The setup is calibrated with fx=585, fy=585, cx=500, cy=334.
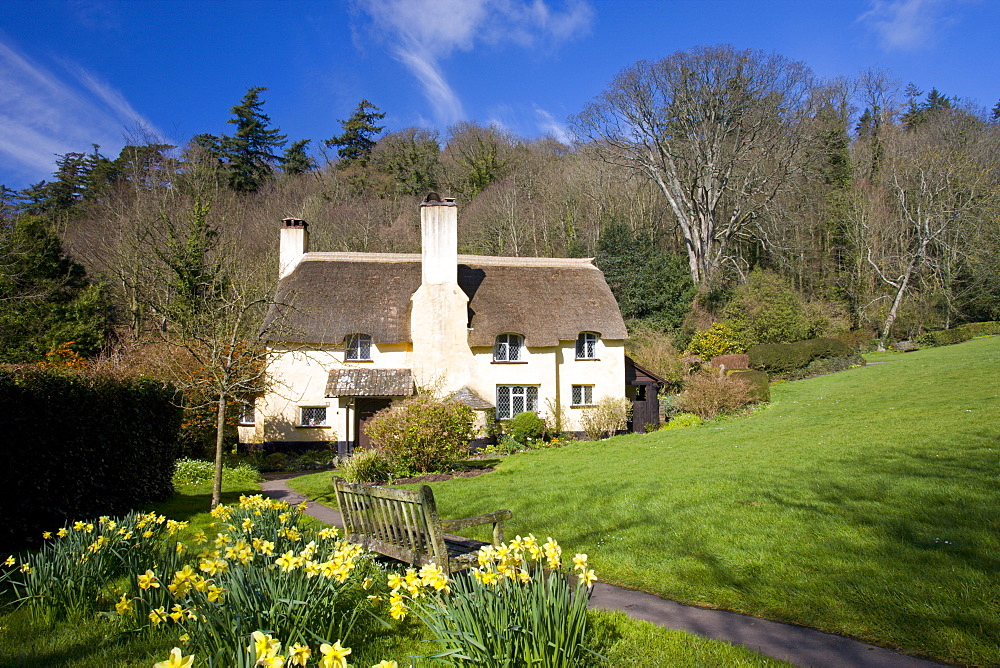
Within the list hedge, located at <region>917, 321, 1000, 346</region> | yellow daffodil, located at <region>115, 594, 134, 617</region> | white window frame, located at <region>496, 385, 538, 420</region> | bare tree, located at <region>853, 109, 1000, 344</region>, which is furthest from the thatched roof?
bare tree, located at <region>853, 109, 1000, 344</region>

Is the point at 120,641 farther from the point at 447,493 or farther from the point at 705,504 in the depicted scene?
the point at 447,493

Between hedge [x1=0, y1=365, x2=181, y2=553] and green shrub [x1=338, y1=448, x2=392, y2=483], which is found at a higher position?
hedge [x1=0, y1=365, x2=181, y2=553]

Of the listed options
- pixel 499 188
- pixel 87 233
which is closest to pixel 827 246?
pixel 499 188

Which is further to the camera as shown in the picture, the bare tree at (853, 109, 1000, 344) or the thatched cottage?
the bare tree at (853, 109, 1000, 344)

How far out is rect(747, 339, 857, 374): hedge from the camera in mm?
29484

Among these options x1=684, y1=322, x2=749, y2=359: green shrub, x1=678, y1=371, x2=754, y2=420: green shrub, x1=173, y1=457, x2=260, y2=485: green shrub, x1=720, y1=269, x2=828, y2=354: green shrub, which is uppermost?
x1=720, y1=269, x2=828, y2=354: green shrub

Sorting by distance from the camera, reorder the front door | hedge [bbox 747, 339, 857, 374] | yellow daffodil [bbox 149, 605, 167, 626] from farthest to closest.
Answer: hedge [bbox 747, 339, 857, 374], the front door, yellow daffodil [bbox 149, 605, 167, 626]

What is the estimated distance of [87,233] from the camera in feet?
111

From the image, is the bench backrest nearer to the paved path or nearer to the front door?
the paved path

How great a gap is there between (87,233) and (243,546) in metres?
37.0

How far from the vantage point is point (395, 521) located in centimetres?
586

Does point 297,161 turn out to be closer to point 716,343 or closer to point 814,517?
point 716,343

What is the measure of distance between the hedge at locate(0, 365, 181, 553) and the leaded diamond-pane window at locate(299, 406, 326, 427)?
11268 mm

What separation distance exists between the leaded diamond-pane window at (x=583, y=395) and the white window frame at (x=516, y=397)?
1.91 m
